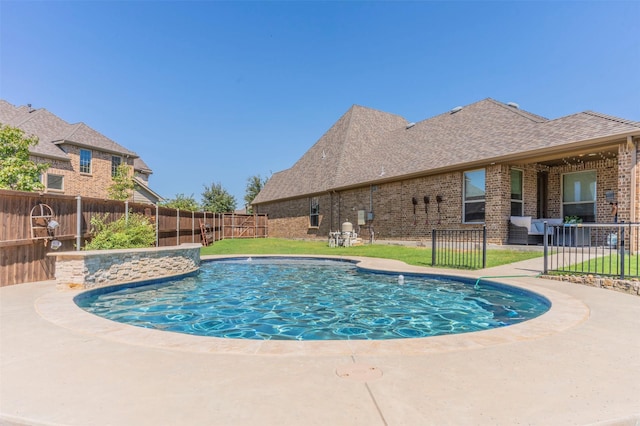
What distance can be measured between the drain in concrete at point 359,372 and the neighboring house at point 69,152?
23.0 meters

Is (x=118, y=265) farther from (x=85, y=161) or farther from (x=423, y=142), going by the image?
(x=85, y=161)

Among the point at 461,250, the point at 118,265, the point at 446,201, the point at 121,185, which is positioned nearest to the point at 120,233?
the point at 118,265

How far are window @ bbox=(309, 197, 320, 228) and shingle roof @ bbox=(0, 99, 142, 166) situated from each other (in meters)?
14.1

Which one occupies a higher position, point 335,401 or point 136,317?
point 335,401

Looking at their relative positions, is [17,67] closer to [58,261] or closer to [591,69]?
[58,261]

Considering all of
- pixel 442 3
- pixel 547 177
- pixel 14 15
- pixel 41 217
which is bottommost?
pixel 41 217

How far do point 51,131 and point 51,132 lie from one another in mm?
147

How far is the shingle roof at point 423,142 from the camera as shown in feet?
40.5

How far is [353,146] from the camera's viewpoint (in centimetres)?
2467

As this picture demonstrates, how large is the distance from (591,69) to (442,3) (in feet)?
25.5

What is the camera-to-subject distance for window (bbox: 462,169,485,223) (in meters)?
14.4

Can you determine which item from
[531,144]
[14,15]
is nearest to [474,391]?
[531,144]

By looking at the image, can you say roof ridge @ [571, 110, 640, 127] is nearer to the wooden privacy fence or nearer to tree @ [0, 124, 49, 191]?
the wooden privacy fence

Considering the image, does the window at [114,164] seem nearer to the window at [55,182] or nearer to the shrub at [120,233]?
the window at [55,182]
